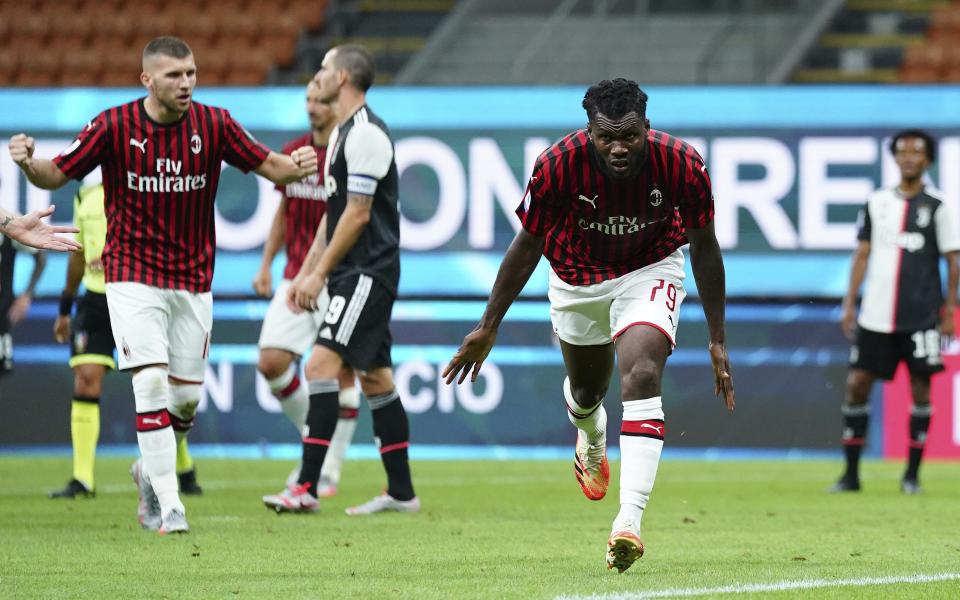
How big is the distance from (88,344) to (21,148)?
3.03 meters

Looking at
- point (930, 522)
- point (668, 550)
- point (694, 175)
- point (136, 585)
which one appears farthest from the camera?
point (930, 522)

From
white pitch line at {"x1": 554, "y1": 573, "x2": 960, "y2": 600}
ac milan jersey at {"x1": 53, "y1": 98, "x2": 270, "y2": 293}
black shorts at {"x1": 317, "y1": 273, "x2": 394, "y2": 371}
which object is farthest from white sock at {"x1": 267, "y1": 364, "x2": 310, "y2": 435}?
white pitch line at {"x1": 554, "y1": 573, "x2": 960, "y2": 600}

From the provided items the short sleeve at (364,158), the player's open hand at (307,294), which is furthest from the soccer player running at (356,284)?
the player's open hand at (307,294)

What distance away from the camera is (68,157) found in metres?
7.06

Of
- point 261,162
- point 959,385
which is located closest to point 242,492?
point 261,162

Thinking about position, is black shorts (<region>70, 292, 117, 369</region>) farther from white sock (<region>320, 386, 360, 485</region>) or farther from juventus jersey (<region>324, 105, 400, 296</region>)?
juventus jersey (<region>324, 105, 400, 296</region>)

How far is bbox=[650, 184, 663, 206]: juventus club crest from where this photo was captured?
580 cm

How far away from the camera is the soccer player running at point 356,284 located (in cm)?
792

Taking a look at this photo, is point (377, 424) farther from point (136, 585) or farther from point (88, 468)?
point (136, 585)

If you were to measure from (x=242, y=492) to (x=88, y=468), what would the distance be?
0.92 metres

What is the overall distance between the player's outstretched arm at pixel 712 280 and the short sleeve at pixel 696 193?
5cm

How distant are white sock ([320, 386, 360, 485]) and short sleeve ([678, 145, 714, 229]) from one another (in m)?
4.24

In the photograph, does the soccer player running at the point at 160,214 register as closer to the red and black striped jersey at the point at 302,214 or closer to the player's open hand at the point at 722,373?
the red and black striped jersey at the point at 302,214

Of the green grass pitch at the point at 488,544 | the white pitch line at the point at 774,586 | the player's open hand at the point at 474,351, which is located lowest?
the green grass pitch at the point at 488,544
